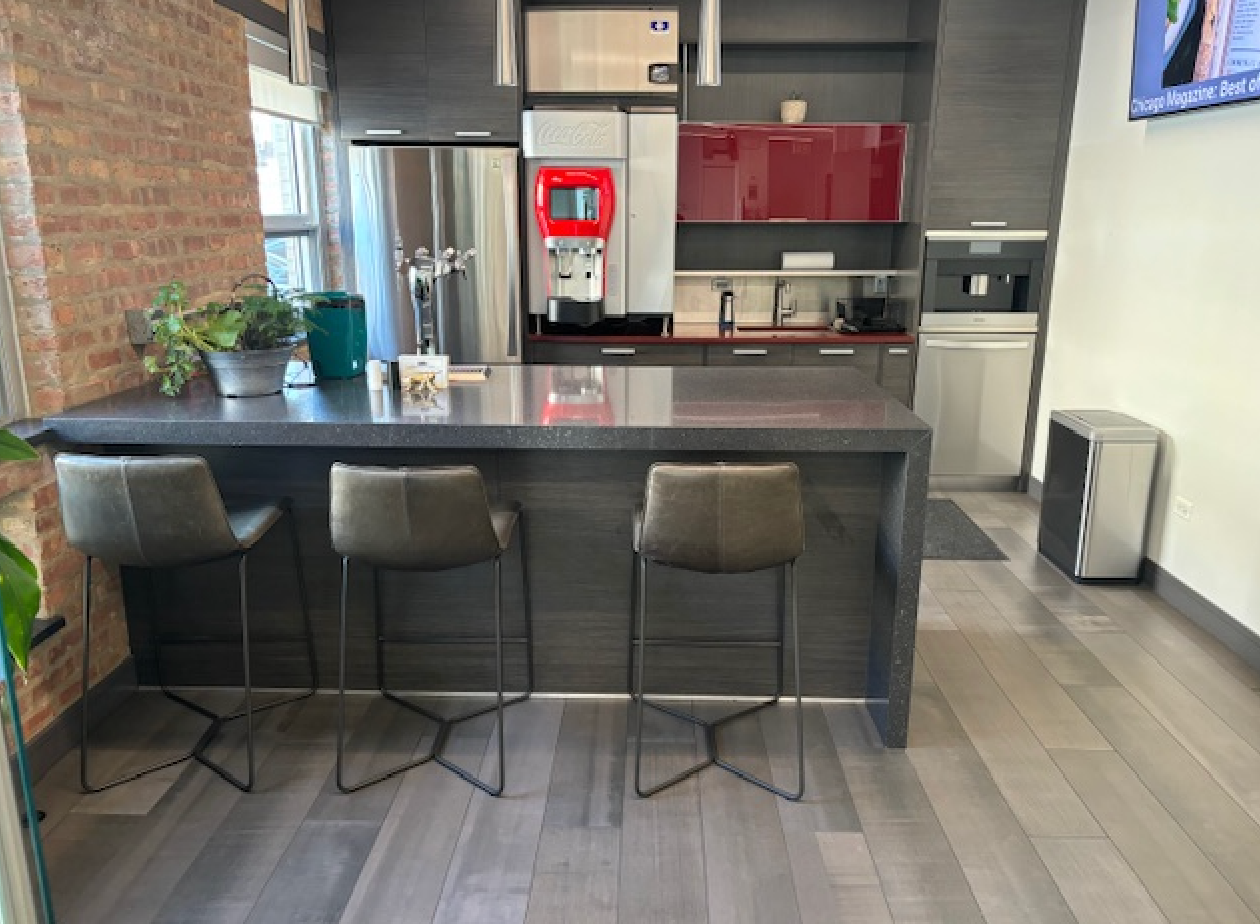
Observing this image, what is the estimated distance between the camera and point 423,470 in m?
2.33

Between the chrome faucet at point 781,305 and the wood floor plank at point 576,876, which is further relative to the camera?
the chrome faucet at point 781,305

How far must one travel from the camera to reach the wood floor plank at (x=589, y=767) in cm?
244

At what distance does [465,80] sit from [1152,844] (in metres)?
4.42

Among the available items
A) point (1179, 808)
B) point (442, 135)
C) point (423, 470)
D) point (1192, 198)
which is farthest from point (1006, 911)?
point (442, 135)

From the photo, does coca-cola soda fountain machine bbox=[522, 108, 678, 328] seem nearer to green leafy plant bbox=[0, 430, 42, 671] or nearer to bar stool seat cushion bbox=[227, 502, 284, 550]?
bar stool seat cushion bbox=[227, 502, 284, 550]

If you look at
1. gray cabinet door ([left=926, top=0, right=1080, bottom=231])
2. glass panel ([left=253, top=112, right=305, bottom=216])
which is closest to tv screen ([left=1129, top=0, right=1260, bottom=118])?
gray cabinet door ([left=926, top=0, right=1080, bottom=231])

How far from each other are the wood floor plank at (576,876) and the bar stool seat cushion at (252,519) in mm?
1096

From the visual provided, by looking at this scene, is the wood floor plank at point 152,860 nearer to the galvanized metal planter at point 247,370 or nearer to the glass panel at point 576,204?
the galvanized metal planter at point 247,370

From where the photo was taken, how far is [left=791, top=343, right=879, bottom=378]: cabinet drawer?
16.8ft

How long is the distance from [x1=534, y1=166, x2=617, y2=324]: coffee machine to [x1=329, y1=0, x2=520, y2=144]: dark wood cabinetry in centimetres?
37

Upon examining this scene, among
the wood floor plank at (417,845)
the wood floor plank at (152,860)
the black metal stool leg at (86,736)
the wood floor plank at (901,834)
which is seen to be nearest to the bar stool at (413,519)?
the wood floor plank at (417,845)

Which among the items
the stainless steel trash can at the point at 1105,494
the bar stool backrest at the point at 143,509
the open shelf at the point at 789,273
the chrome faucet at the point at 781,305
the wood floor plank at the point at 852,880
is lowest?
the wood floor plank at the point at 852,880

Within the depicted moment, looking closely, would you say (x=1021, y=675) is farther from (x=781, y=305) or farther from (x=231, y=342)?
(x=781, y=305)

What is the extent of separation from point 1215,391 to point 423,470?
9.80 ft
